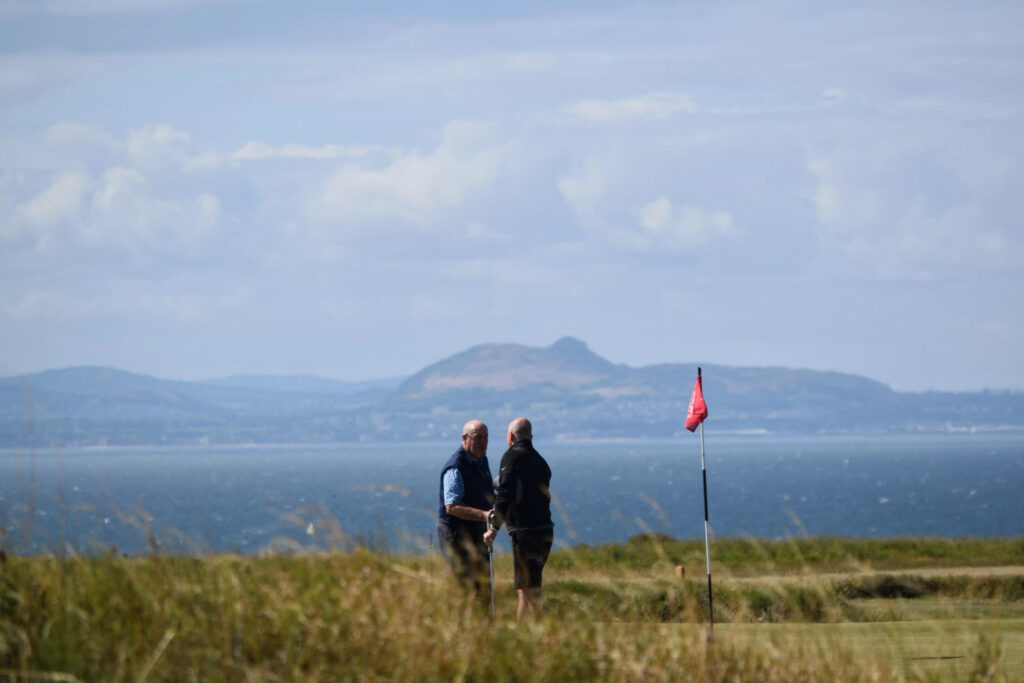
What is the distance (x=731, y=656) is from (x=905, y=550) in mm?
26965

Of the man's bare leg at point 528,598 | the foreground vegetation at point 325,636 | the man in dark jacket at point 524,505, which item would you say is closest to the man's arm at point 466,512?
the man in dark jacket at point 524,505

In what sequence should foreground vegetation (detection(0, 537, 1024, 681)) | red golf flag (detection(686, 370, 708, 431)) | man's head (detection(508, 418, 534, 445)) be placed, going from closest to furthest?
foreground vegetation (detection(0, 537, 1024, 681)), man's head (detection(508, 418, 534, 445)), red golf flag (detection(686, 370, 708, 431))

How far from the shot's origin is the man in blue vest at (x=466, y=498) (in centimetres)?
1173

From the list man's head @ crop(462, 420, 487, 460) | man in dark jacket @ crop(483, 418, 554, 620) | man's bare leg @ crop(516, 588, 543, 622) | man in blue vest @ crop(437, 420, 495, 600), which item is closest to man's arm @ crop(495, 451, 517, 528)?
man in dark jacket @ crop(483, 418, 554, 620)

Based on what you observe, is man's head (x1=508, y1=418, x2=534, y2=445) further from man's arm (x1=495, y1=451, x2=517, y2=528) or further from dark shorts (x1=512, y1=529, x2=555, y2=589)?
dark shorts (x1=512, y1=529, x2=555, y2=589)

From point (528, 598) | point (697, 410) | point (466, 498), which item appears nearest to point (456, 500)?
point (466, 498)

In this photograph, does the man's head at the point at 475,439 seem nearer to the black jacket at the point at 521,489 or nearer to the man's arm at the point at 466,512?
the black jacket at the point at 521,489

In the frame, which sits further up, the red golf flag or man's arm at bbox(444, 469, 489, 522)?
the red golf flag

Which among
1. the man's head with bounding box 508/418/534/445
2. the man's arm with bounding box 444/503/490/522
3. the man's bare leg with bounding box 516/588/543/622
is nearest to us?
the man's bare leg with bounding box 516/588/543/622

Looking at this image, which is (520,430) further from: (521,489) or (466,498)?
(466,498)

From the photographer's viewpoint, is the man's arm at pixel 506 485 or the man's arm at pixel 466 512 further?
the man's arm at pixel 506 485

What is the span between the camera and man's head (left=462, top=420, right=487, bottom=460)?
11805 mm

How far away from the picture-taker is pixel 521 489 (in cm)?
1195

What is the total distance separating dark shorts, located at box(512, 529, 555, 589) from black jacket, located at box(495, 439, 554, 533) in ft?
0.22
